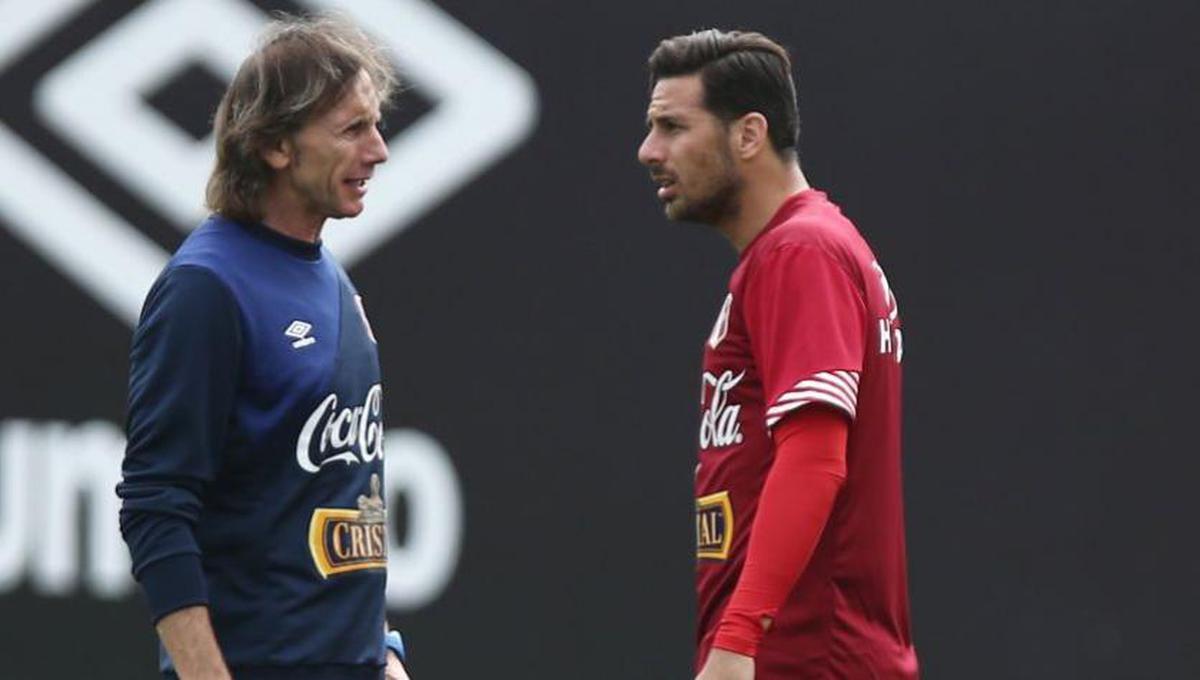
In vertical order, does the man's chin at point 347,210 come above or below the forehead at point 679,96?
below

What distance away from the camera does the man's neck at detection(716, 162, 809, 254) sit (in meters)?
3.19

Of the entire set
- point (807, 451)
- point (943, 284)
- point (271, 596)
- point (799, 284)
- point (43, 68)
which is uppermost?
point (43, 68)

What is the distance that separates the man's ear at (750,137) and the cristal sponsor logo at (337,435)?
0.67 meters

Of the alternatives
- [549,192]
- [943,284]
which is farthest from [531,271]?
[943,284]

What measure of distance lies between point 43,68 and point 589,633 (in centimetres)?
177

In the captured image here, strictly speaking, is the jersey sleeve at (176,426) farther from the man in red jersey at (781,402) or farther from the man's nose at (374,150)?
the man in red jersey at (781,402)

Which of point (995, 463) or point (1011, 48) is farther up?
point (1011, 48)

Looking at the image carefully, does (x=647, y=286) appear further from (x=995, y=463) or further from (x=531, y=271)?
(x=995, y=463)

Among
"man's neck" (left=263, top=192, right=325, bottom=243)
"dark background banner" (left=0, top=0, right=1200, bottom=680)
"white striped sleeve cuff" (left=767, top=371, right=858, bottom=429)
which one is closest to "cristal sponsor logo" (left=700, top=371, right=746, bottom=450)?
"white striped sleeve cuff" (left=767, top=371, right=858, bottom=429)

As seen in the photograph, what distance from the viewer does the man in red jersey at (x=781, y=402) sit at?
9.57 ft

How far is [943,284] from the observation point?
A: 194 inches

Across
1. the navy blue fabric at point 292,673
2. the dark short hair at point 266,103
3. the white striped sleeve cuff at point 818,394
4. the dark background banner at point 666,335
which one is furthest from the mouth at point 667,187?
the dark background banner at point 666,335

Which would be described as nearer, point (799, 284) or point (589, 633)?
point (799, 284)

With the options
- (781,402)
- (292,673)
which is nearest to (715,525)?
(781,402)
